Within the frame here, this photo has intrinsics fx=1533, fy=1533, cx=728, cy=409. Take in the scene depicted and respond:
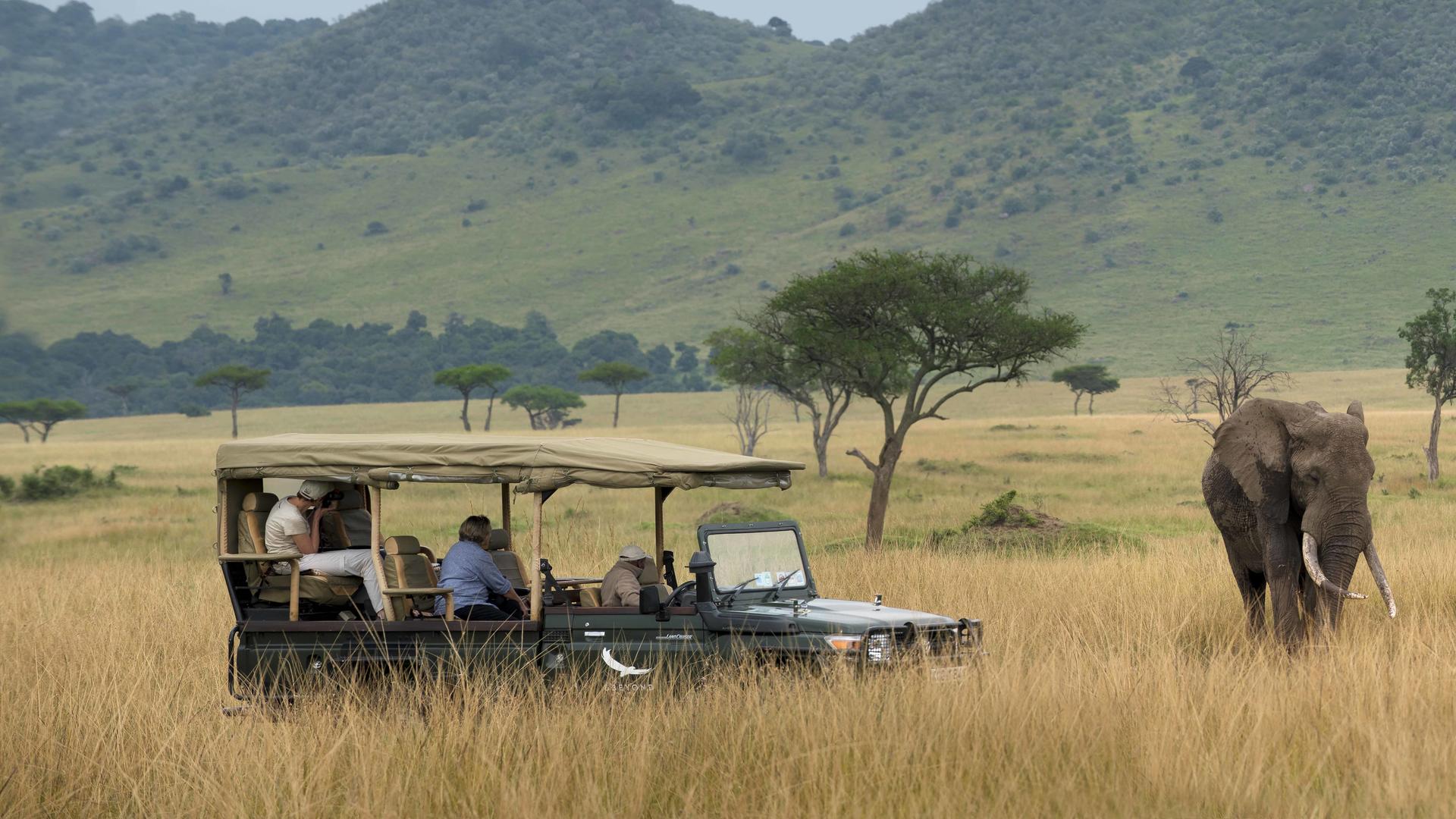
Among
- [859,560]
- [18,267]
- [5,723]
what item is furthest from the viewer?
[18,267]

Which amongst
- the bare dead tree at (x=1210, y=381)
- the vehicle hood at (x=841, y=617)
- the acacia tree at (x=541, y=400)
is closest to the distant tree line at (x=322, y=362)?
the acacia tree at (x=541, y=400)

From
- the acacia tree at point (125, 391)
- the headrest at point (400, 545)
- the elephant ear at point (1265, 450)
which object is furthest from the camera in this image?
the acacia tree at point (125, 391)

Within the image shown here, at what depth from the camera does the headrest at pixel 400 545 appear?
32.0 ft

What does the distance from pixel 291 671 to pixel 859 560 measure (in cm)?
824

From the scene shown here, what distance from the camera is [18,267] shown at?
532 feet

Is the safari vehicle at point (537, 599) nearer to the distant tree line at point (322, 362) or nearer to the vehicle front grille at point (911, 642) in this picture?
the vehicle front grille at point (911, 642)

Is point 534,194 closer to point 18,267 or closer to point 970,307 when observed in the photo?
point 18,267

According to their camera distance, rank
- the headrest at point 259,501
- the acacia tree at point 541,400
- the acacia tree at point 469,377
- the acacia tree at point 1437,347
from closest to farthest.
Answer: the headrest at point 259,501 < the acacia tree at point 1437,347 < the acacia tree at point 469,377 < the acacia tree at point 541,400

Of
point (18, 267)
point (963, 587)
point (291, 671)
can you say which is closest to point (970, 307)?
point (963, 587)

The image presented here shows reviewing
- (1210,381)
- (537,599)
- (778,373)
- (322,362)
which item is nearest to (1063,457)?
(1210,381)

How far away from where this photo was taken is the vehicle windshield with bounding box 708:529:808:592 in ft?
31.1

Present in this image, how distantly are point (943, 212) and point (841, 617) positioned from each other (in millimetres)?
151702

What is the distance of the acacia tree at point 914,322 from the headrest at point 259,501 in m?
19.1

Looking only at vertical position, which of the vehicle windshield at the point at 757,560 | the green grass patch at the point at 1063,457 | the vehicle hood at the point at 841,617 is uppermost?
the vehicle windshield at the point at 757,560
